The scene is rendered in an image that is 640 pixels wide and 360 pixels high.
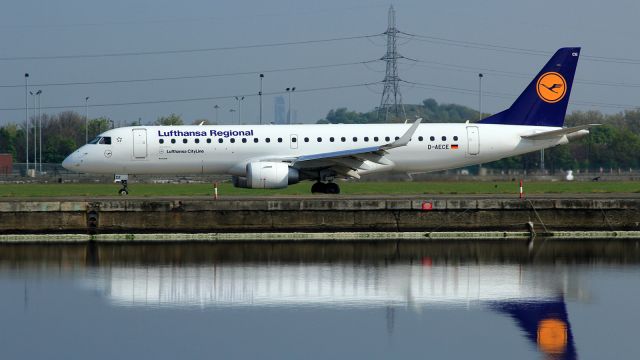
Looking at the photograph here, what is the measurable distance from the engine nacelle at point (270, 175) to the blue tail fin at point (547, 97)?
986 centimetres

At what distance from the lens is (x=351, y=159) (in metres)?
41.9

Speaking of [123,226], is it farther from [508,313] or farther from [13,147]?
[13,147]

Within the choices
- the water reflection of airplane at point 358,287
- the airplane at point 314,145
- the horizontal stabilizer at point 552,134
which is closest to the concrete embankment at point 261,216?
the water reflection of airplane at point 358,287

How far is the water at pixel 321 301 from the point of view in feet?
59.1

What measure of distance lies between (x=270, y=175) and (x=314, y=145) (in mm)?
3468

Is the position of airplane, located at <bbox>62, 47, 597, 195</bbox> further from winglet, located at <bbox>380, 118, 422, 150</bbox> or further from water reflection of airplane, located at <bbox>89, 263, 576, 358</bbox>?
water reflection of airplane, located at <bbox>89, 263, 576, 358</bbox>

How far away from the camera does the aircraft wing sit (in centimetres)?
4125

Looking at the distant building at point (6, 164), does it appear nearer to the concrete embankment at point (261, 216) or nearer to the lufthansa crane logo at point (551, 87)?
the lufthansa crane logo at point (551, 87)

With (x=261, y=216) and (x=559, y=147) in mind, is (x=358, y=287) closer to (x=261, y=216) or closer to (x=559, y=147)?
(x=261, y=216)

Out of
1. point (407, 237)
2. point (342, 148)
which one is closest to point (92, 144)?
point (342, 148)

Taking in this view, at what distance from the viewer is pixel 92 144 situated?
4516 cm

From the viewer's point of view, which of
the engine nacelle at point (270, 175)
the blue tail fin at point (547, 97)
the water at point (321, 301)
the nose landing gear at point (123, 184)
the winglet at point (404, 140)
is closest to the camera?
the water at point (321, 301)

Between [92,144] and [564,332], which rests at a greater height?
[92,144]

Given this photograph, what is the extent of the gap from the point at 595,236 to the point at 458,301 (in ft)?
44.4
